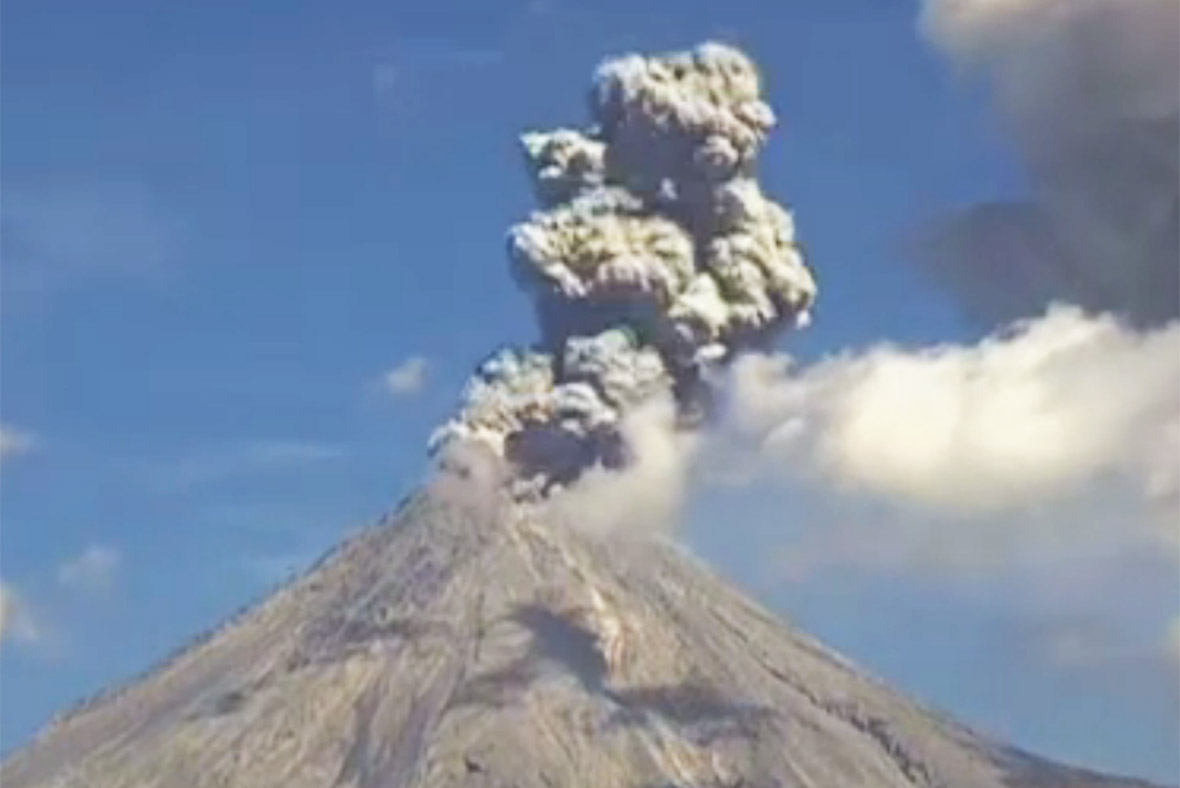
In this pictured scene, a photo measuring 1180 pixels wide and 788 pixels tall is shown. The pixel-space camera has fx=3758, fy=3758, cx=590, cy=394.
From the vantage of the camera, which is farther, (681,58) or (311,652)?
(311,652)

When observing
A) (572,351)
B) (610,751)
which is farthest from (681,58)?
(610,751)

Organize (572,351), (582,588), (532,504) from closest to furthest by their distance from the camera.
A: (572,351) → (532,504) → (582,588)

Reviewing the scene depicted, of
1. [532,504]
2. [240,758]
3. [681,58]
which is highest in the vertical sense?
[681,58]

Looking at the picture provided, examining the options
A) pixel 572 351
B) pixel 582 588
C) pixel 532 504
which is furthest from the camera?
pixel 582 588

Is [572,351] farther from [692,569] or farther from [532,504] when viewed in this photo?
[692,569]

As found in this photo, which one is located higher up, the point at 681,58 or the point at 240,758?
the point at 681,58

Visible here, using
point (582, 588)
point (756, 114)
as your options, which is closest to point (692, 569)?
point (582, 588)
